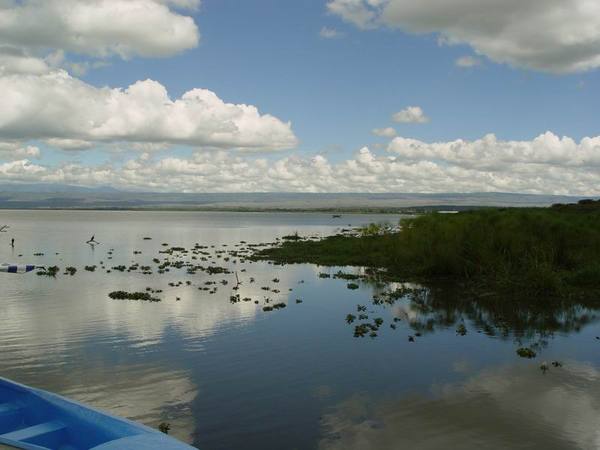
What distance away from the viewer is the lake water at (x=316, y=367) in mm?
14234

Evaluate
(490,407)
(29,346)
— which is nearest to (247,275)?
(29,346)

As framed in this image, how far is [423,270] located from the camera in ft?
140

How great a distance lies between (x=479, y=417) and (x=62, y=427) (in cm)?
1121

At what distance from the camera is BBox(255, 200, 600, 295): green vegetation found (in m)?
35.8

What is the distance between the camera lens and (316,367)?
19.7 meters

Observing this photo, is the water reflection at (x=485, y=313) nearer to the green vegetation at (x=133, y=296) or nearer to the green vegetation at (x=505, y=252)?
the green vegetation at (x=505, y=252)

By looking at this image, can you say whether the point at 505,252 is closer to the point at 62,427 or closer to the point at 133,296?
the point at 133,296

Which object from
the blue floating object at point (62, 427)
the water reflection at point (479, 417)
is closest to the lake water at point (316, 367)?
the water reflection at point (479, 417)

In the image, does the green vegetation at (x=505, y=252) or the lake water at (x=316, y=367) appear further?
the green vegetation at (x=505, y=252)

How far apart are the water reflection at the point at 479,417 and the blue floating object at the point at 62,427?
5.21 metres

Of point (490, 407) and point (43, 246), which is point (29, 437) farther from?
point (43, 246)

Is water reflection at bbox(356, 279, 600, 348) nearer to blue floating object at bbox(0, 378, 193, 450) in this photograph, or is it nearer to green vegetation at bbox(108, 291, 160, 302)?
green vegetation at bbox(108, 291, 160, 302)

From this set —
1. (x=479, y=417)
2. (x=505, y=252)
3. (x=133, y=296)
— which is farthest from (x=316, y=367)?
(x=505, y=252)

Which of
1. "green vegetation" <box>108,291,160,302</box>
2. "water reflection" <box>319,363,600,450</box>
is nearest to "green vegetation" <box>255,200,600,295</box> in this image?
"water reflection" <box>319,363,600,450</box>
